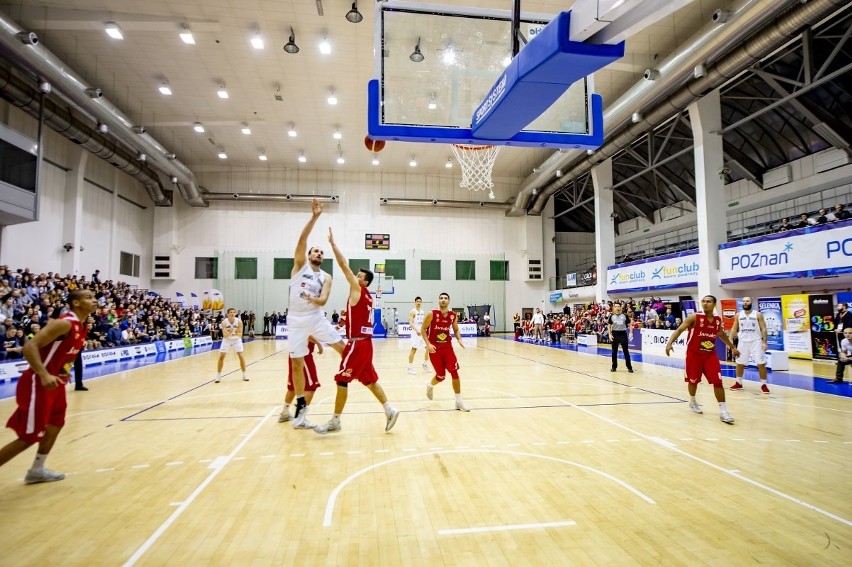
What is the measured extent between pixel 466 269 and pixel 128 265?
2063cm

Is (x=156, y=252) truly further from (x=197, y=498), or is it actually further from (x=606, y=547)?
(x=606, y=547)

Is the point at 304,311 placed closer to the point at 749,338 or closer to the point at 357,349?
the point at 357,349

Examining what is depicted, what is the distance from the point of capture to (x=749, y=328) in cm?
959

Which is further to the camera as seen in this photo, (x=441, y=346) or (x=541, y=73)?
(x=441, y=346)

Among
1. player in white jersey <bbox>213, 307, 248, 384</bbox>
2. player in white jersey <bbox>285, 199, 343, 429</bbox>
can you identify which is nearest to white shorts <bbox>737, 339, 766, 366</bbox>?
player in white jersey <bbox>285, 199, 343, 429</bbox>

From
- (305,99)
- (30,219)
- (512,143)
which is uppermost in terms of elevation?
(305,99)

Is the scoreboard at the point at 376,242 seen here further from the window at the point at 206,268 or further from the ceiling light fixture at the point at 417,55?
the ceiling light fixture at the point at 417,55

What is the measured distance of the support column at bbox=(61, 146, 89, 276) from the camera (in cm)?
1992

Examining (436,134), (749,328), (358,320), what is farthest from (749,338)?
(358,320)

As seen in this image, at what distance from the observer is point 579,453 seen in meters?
4.80

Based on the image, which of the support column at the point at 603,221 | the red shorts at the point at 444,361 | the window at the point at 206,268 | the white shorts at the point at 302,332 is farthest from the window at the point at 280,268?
the white shorts at the point at 302,332

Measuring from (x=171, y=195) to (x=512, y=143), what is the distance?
28701mm

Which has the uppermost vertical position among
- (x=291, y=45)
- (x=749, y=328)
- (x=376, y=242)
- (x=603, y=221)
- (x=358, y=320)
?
(x=291, y=45)

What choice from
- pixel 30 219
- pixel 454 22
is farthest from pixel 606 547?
pixel 30 219
